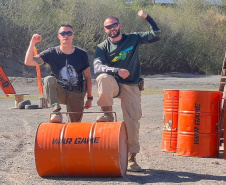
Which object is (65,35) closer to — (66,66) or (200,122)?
(66,66)

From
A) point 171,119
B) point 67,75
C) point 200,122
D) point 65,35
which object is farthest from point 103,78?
point 171,119

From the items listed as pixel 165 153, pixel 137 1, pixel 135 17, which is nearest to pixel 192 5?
pixel 137 1

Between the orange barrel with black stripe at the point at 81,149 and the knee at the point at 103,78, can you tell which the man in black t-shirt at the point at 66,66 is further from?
the orange barrel with black stripe at the point at 81,149

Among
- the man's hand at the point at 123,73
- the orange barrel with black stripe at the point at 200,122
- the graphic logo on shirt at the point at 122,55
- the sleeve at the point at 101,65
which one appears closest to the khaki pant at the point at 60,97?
the sleeve at the point at 101,65

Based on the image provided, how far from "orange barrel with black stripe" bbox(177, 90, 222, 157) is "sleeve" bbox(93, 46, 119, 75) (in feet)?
7.00

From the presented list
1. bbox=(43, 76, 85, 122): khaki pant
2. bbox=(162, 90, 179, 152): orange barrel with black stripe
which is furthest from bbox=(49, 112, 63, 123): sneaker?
bbox=(162, 90, 179, 152): orange barrel with black stripe

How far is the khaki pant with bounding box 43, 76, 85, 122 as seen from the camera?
7035 millimetres

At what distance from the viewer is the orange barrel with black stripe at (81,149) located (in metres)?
6.30

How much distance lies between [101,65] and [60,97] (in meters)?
0.79

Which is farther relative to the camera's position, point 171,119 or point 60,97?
point 171,119

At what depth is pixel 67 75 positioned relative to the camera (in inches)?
287

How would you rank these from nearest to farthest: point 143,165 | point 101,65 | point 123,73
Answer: point 123,73
point 101,65
point 143,165

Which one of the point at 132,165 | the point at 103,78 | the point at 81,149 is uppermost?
the point at 103,78

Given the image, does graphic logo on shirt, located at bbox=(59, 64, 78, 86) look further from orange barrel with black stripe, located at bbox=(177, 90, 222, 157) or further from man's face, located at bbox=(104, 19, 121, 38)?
orange barrel with black stripe, located at bbox=(177, 90, 222, 157)
